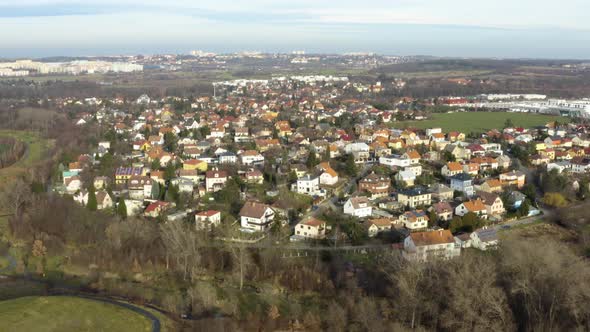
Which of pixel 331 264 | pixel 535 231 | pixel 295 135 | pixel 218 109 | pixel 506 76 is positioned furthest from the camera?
pixel 506 76

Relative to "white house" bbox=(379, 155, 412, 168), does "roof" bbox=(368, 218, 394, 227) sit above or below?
below

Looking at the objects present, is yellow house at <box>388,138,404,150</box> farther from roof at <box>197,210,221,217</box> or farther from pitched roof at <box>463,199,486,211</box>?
roof at <box>197,210,221,217</box>

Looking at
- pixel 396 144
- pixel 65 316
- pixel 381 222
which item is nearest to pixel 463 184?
pixel 381 222

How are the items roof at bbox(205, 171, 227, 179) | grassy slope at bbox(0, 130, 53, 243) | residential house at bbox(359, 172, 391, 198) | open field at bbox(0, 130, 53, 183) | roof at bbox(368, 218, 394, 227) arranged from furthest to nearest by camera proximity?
1. open field at bbox(0, 130, 53, 183)
2. grassy slope at bbox(0, 130, 53, 243)
3. roof at bbox(205, 171, 227, 179)
4. residential house at bbox(359, 172, 391, 198)
5. roof at bbox(368, 218, 394, 227)

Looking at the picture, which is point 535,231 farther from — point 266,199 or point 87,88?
point 87,88

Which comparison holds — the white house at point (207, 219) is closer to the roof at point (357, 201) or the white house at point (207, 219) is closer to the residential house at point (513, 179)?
the roof at point (357, 201)

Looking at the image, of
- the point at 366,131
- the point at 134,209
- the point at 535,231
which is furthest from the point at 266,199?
the point at 366,131

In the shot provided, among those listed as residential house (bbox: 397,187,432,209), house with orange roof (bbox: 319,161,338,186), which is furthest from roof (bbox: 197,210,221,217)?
residential house (bbox: 397,187,432,209)
